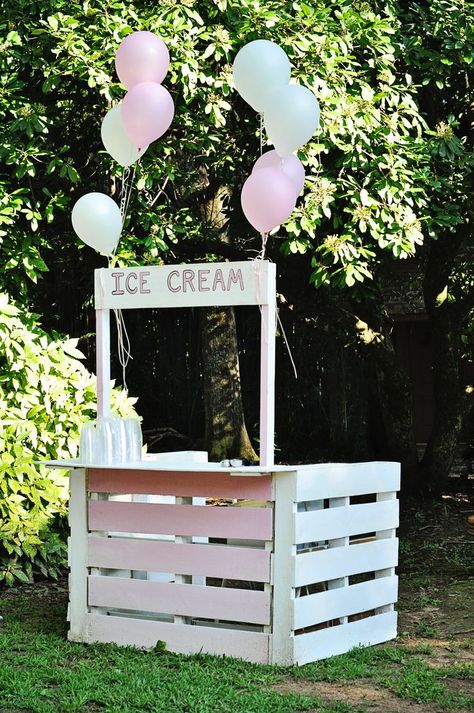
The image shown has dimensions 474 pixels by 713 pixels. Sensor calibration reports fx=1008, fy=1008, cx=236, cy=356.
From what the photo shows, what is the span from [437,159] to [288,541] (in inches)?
157

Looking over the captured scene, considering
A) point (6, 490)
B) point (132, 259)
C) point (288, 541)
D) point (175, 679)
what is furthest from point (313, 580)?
point (132, 259)

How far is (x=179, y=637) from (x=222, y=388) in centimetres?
465

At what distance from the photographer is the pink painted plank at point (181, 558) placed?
15.1 ft

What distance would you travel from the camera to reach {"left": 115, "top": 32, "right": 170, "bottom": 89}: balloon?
519 centimetres

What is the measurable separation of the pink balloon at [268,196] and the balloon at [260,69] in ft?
1.24

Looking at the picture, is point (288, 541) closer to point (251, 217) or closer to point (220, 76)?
point (251, 217)

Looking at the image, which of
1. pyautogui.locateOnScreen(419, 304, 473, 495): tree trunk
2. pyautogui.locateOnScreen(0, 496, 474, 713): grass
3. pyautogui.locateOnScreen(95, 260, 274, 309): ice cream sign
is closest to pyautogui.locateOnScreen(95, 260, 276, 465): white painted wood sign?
pyautogui.locateOnScreen(95, 260, 274, 309): ice cream sign

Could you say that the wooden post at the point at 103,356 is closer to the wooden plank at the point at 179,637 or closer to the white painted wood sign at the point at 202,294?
the white painted wood sign at the point at 202,294

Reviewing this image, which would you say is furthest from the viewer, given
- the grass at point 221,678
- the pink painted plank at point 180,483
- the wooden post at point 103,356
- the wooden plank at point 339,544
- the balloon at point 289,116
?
the wooden post at point 103,356

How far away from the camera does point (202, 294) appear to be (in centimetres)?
482

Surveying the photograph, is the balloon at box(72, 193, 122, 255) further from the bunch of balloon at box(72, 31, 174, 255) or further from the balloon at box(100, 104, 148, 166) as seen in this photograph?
the balloon at box(100, 104, 148, 166)

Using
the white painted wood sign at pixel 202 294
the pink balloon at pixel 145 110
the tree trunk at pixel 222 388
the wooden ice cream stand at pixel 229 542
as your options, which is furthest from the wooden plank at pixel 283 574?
the tree trunk at pixel 222 388

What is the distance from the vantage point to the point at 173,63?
631cm

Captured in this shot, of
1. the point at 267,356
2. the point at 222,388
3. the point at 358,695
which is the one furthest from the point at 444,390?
the point at 358,695
